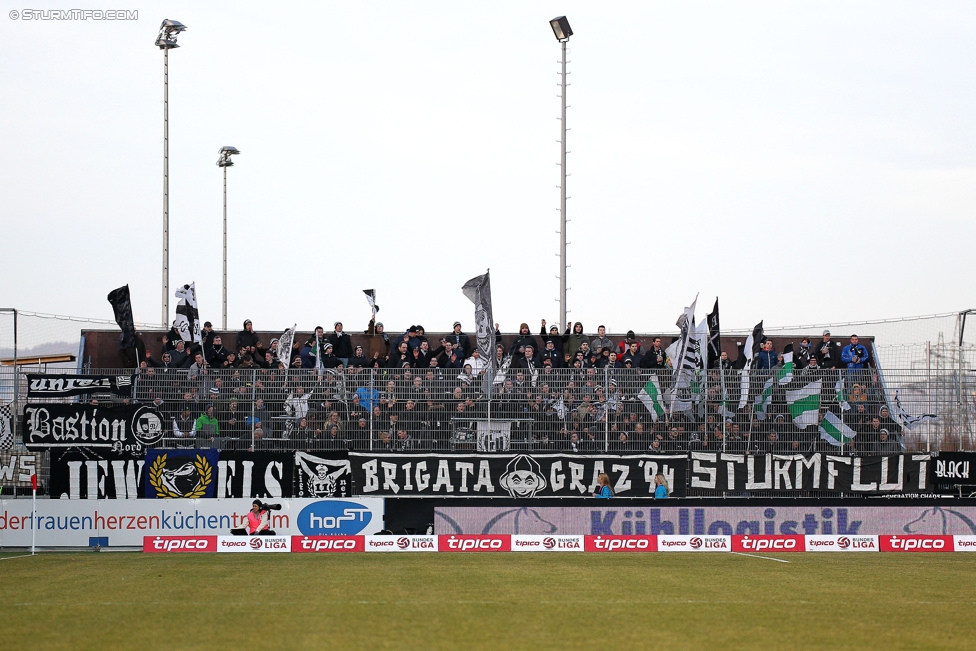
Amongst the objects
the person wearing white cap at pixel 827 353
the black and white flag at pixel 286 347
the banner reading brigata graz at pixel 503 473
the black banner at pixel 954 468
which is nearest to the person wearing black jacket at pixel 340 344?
the black and white flag at pixel 286 347

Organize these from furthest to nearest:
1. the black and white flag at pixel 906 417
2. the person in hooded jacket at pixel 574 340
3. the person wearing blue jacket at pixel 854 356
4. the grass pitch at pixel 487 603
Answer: the person in hooded jacket at pixel 574 340 < the person wearing blue jacket at pixel 854 356 < the black and white flag at pixel 906 417 < the grass pitch at pixel 487 603

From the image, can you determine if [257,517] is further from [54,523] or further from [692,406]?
[692,406]

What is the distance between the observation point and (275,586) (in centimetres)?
1608

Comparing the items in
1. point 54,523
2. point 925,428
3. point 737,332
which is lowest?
point 54,523

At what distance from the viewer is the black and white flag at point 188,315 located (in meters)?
28.9

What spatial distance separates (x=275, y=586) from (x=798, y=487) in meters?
14.8

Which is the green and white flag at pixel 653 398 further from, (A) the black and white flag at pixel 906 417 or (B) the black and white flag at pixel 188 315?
(B) the black and white flag at pixel 188 315

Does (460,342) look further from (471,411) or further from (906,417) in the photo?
(906,417)

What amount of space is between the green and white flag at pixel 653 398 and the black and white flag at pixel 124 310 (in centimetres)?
1344

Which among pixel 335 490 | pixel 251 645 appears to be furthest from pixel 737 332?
pixel 251 645

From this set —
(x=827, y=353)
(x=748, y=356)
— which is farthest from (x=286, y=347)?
(x=827, y=353)

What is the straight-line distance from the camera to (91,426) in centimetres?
2589

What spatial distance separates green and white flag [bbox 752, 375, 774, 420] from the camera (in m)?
26.4

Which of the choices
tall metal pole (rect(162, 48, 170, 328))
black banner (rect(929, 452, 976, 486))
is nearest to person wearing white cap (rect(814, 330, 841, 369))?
black banner (rect(929, 452, 976, 486))
